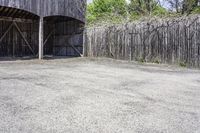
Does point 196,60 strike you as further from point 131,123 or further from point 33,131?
point 33,131

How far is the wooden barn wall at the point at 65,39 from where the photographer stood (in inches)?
945

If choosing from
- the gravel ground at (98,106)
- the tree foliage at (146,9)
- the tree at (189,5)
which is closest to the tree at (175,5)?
the tree foliage at (146,9)

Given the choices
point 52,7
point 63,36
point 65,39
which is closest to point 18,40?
point 63,36

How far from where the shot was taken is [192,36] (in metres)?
15.3

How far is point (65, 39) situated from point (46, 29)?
7.61 feet

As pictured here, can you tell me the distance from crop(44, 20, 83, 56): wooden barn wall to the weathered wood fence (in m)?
1.93

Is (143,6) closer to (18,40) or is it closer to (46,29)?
(46,29)

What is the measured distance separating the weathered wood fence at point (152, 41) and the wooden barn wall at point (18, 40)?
235 inches

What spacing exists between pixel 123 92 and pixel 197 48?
311 inches

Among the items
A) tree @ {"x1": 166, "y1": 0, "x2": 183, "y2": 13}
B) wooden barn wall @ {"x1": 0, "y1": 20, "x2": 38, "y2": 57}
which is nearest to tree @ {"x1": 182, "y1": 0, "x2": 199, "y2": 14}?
tree @ {"x1": 166, "y1": 0, "x2": 183, "y2": 13}

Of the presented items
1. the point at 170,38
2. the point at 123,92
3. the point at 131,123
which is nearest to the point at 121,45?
the point at 170,38

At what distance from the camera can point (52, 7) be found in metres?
21.2

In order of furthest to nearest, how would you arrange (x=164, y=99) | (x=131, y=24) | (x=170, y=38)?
(x=131, y=24)
(x=170, y=38)
(x=164, y=99)

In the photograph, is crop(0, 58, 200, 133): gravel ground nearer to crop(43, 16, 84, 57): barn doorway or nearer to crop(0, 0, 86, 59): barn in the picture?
crop(0, 0, 86, 59): barn
